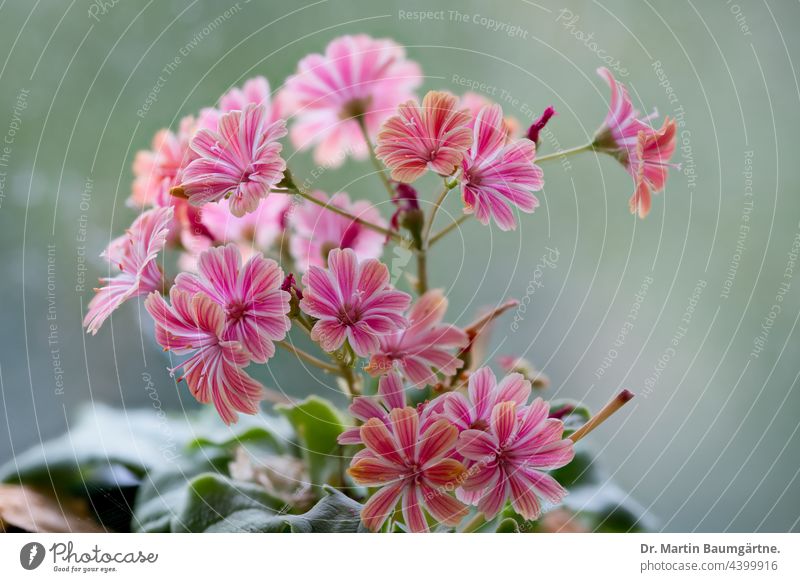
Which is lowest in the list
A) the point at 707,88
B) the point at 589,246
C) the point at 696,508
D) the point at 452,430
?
the point at 696,508

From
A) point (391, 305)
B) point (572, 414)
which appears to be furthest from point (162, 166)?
point (572, 414)

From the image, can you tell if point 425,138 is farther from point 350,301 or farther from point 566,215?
point 566,215

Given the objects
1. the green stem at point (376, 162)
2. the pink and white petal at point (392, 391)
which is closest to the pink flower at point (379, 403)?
the pink and white petal at point (392, 391)

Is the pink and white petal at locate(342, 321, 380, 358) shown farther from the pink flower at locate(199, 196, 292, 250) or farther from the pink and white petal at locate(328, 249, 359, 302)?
the pink flower at locate(199, 196, 292, 250)

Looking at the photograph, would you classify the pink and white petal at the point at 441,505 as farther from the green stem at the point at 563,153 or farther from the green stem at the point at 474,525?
the green stem at the point at 563,153

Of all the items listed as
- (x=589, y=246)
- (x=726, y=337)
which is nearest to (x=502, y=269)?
(x=589, y=246)
